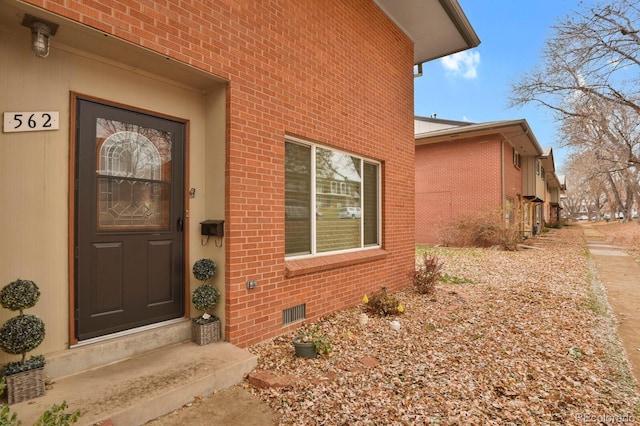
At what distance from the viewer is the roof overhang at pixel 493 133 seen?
13922mm

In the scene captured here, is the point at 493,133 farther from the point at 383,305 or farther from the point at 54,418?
the point at 54,418

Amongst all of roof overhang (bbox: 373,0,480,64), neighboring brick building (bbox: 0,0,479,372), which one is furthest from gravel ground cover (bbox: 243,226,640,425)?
roof overhang (bbox: 373,0,480,64)

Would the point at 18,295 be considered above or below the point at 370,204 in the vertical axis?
below

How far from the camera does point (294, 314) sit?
4.34m

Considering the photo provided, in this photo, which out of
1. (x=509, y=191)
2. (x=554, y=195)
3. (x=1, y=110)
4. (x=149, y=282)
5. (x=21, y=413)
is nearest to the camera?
(x=21, y=413)

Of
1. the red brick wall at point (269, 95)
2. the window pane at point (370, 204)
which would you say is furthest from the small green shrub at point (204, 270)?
the window pane at point (370, 204)

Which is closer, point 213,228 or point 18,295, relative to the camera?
point 18,295

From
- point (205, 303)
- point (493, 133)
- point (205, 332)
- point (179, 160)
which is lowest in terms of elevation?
point (205, 332)

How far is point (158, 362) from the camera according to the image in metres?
2.98

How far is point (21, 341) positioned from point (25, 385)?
12.3 inches

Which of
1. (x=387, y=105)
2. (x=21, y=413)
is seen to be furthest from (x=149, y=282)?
(x=387, y=105)

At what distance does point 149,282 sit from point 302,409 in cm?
193

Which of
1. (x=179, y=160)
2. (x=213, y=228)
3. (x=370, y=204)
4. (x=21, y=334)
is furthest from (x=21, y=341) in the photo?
(x=370, y=204)

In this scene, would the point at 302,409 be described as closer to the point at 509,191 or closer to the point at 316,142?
the point at 316,142
